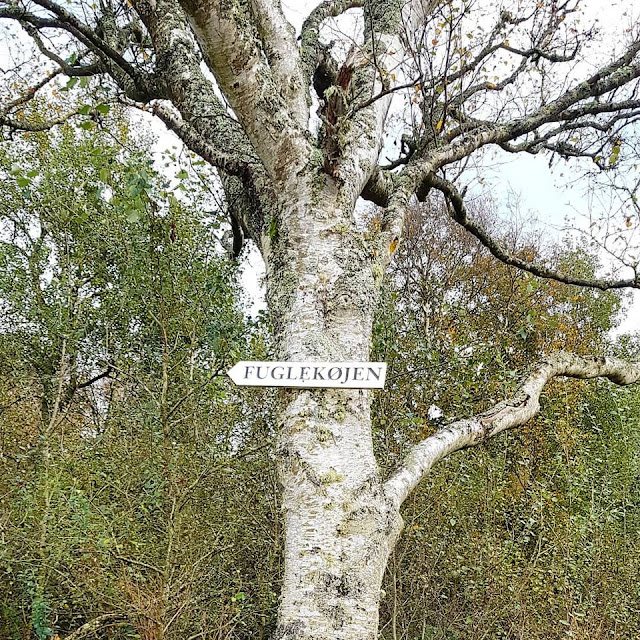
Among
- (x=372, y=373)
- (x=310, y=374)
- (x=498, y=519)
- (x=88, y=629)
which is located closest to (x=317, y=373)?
(x=310, y=374)

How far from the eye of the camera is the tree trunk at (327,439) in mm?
1384

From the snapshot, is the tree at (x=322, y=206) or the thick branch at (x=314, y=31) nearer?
the tree at (x=322, y=206)

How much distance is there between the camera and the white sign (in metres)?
1.52

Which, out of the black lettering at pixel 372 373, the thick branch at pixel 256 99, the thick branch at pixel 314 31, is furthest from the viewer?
the thick branch at pixel 314 31

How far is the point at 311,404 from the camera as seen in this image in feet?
5.17

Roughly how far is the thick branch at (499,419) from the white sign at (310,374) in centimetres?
34

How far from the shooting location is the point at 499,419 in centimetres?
222

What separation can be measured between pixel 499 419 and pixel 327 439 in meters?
0.93

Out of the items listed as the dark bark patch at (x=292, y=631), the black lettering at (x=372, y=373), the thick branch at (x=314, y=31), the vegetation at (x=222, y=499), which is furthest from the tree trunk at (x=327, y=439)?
the vegetation at (x=222, y=499)

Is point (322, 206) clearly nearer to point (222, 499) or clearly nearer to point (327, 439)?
point (327, 439)

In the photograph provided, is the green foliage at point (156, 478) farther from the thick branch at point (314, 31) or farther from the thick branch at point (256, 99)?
the thick branch at point (256, 99)

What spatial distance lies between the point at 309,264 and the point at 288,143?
375 millimetres

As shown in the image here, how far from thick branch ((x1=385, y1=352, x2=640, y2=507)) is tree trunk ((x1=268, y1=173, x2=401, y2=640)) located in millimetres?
187

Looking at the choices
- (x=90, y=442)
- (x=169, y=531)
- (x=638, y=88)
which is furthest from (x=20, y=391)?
(x=638, y=88)
